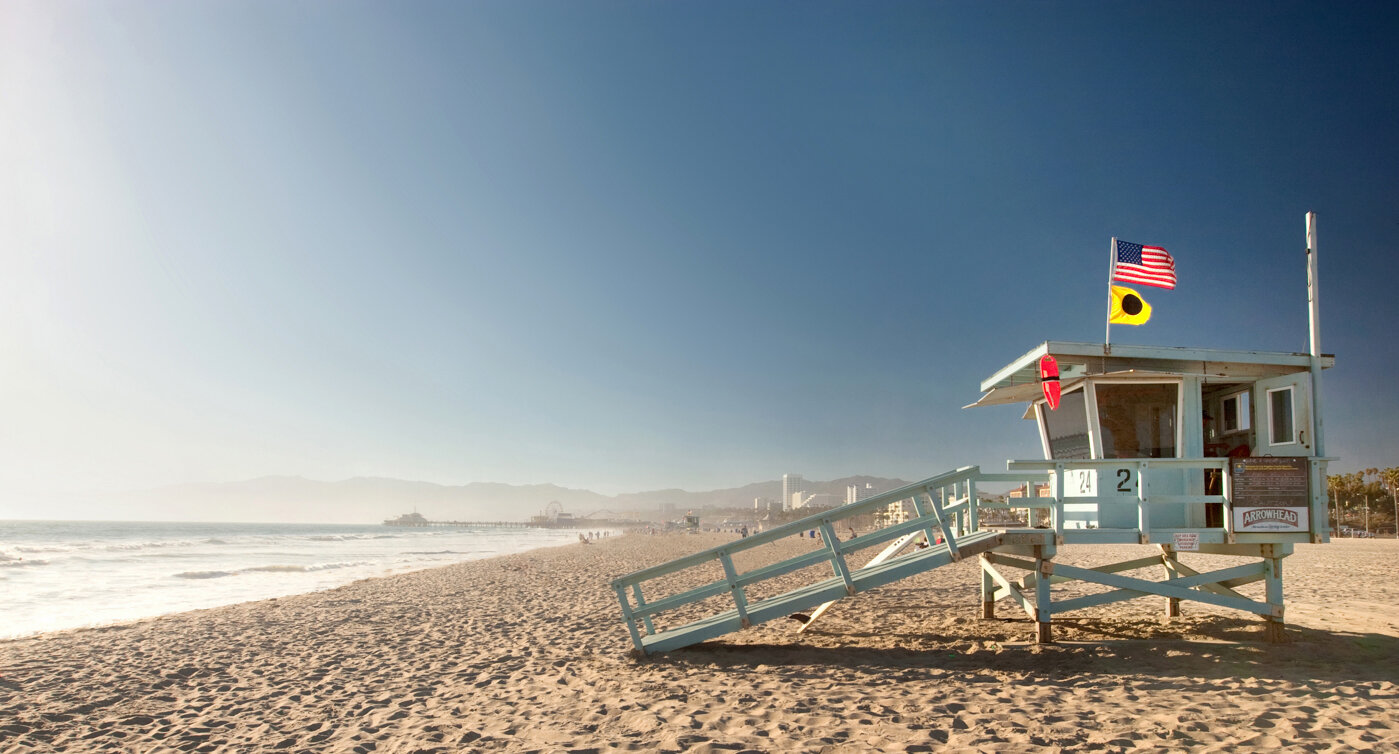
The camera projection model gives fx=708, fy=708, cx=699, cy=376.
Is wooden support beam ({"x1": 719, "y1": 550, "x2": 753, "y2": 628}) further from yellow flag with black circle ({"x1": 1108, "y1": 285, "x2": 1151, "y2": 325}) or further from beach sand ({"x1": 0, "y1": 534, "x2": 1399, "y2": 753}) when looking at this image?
yellow flag with black circle ({"x1": 1108, "y1": 285, "x2": 1151, "y2": 325})

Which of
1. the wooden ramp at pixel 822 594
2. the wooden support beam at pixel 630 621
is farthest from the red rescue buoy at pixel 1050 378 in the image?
the wooden support beam at pixel 630 621

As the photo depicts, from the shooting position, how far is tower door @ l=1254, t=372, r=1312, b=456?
8.38m

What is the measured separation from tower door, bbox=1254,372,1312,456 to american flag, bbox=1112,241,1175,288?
1730 millimetres

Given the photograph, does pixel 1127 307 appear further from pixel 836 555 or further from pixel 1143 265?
pixel 836 555

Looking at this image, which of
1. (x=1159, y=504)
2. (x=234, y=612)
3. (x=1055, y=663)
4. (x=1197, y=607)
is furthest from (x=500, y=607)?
(x=1197, y=607)

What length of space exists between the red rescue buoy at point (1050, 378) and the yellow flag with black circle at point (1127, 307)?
125 cm

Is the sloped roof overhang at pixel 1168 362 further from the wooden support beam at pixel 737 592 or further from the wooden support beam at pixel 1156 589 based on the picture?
the wooden support beam at pixel 737 592

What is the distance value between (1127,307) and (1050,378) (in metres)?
1.73

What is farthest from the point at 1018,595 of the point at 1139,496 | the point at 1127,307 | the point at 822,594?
the point at 1127,307

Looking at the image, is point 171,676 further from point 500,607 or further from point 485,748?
point 500,607

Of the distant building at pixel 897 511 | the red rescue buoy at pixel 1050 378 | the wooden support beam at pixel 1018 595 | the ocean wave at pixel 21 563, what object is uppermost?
the red rescue buoy at pixel 1050 378

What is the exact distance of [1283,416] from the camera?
8609mm

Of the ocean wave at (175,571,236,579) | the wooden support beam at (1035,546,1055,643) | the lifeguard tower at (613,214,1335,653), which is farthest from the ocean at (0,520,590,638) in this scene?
the wooden support beam at (1035,546,1055,643)

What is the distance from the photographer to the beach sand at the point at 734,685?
5387mm
